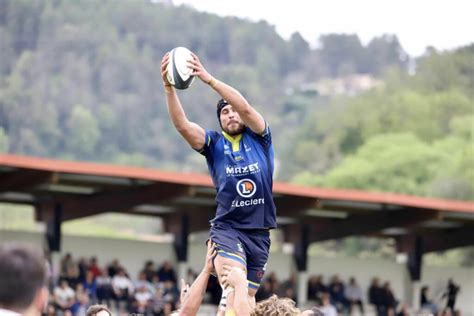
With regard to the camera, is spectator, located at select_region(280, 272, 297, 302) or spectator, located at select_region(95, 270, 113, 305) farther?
spectator, located at select_region(280, 272, 297, 302)

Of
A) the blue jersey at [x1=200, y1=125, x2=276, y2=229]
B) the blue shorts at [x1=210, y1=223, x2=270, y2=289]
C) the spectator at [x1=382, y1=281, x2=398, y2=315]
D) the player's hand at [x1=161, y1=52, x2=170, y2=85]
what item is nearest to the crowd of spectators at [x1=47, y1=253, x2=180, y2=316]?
the spectator at [x1=382, y1=281, x2=398, y2=315]

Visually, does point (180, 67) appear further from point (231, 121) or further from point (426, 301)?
point (426, 301)

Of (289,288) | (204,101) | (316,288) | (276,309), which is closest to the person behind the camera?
(276,309)

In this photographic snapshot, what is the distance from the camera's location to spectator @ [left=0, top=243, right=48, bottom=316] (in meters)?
4.16

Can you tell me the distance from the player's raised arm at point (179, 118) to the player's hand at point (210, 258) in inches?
27.8

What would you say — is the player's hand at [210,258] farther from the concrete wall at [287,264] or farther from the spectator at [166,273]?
the concrete wall at [287,264]

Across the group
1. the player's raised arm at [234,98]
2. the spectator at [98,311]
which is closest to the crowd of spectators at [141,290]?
the player's raised arm at [234,98]

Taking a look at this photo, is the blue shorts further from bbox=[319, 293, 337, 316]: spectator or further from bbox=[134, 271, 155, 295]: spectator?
bbox=[319, 293, 337, 316]: spectator

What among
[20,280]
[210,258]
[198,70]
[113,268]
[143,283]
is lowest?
[143,283]

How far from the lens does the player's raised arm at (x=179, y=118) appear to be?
26.1ft

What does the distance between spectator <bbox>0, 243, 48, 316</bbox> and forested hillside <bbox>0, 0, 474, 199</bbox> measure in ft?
248

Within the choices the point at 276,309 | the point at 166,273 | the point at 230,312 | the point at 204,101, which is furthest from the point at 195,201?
the point at 204,101

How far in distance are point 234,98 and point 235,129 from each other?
0.58 m

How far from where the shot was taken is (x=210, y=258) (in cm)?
792
